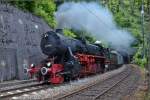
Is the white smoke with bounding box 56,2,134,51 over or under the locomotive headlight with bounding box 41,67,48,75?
over

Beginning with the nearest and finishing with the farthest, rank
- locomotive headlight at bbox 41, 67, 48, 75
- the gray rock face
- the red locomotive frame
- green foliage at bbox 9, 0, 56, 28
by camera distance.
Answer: locomotive headlight at bbox 41, 67, 48, 75
the red locomotive frame
the gray rock face
green foliage at bbox 9, 0, 56, 28

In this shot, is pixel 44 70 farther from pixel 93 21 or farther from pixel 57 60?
pixel 93 21

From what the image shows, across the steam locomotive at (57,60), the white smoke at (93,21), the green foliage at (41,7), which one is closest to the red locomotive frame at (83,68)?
the steam locomotive at (57,60)

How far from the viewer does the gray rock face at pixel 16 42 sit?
105 feet

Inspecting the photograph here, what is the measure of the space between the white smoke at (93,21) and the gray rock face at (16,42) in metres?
3.06

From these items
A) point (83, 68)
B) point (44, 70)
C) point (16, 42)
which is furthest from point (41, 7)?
point (44, 70)

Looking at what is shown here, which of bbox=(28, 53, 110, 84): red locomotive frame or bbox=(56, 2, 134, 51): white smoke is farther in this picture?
bbox=(56, 2, 134, 51): white smoke

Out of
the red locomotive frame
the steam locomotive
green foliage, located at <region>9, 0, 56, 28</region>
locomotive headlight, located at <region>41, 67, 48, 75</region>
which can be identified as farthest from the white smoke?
locomotive headlight, located at <region>41, 67, 48, 75</region>

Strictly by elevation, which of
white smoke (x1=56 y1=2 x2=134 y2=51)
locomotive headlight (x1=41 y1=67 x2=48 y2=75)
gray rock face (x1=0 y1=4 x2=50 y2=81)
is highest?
white smoke (x1=56 y1=2 x2=134 y2=51)

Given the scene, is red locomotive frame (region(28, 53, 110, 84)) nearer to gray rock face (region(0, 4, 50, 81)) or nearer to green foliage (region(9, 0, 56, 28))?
gray rock face (region(0, 4, 50, 81))

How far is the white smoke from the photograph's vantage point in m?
40.7

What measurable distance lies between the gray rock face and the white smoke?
10.1 ft

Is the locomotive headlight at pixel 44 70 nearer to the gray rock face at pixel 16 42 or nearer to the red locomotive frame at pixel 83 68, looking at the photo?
the red locomotive frame at pixel 83 68

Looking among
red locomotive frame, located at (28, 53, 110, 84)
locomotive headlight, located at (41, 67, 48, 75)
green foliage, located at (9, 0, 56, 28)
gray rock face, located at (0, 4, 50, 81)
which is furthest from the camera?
green foliage, located at (9, 0, 56, 28)
